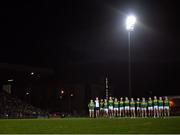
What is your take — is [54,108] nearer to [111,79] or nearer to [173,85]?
[111,79]

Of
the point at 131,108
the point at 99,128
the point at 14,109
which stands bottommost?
the point at 99,128

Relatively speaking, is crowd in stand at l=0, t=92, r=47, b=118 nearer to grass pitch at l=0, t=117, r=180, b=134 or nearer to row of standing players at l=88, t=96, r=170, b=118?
row of standing players at l=88, t=96, r=170, b=118

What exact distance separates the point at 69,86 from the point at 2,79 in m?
16.2

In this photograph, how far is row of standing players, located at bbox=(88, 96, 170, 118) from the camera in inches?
1324

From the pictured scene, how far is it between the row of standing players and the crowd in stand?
1716 cm

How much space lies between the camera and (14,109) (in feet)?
180

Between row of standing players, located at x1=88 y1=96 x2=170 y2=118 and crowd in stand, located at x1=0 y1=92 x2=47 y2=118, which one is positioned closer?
row of standing players, located at x1=88 y1=96 x2=170 y2=118

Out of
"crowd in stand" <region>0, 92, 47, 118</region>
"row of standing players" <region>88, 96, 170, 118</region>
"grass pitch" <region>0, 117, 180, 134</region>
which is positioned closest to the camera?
"grass pitch" <region>0, 117, 180, 134</region>

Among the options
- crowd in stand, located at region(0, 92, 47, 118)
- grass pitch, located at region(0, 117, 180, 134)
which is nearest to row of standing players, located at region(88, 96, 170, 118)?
grass pitch, located at region(0, 117, 180, 134)

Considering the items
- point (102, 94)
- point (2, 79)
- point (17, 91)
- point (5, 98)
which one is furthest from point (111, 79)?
point (5, 98)

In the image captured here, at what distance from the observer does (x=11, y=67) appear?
65.9 metres

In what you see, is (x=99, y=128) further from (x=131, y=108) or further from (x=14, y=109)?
(x=14, y=109)

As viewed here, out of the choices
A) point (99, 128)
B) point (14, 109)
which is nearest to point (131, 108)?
point (99, 128)

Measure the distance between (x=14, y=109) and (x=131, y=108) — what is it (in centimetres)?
2410
